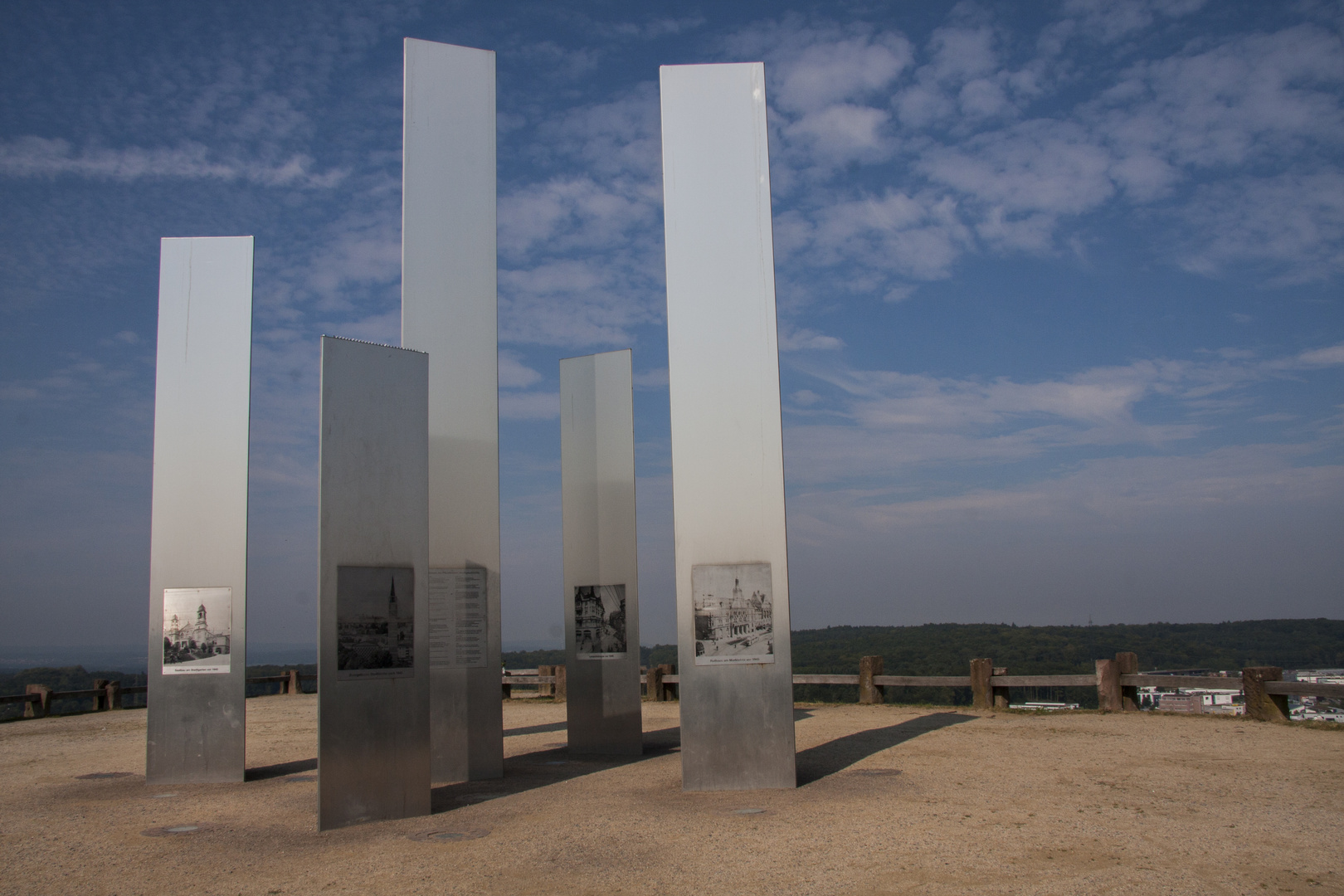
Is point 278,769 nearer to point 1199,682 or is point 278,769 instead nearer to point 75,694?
point 75,694

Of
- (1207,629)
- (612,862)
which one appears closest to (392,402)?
(612,862)

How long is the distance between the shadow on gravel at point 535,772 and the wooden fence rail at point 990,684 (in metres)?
1.42

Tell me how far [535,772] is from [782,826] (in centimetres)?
444

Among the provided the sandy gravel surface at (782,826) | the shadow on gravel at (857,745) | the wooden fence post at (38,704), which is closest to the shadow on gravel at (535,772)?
the sandy gravel surface at (782,826)

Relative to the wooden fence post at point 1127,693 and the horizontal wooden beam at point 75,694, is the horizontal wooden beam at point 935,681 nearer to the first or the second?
the wooden fence post at point 1127,693

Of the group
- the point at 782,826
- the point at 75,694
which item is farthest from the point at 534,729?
the point at 75,694


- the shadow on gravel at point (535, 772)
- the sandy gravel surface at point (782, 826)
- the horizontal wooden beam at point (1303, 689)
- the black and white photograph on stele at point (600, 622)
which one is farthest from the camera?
the black and white photograph on stele at point (600, 622)

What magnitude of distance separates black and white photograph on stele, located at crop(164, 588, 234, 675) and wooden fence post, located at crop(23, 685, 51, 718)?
1104 cm

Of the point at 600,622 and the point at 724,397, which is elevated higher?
the point at 724,397

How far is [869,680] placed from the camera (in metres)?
18.1

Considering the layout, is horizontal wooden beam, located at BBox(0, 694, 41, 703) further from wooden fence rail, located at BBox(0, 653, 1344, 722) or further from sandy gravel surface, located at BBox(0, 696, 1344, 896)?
sandy gravel surface, located at BBox(0, 696, 1344, 896)

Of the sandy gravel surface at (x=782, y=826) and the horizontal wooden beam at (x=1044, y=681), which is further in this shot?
the horizontal wooden beam at (x=1044, y=681)

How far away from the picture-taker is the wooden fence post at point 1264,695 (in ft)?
45.6

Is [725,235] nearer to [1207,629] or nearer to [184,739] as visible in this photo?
[184,739]
